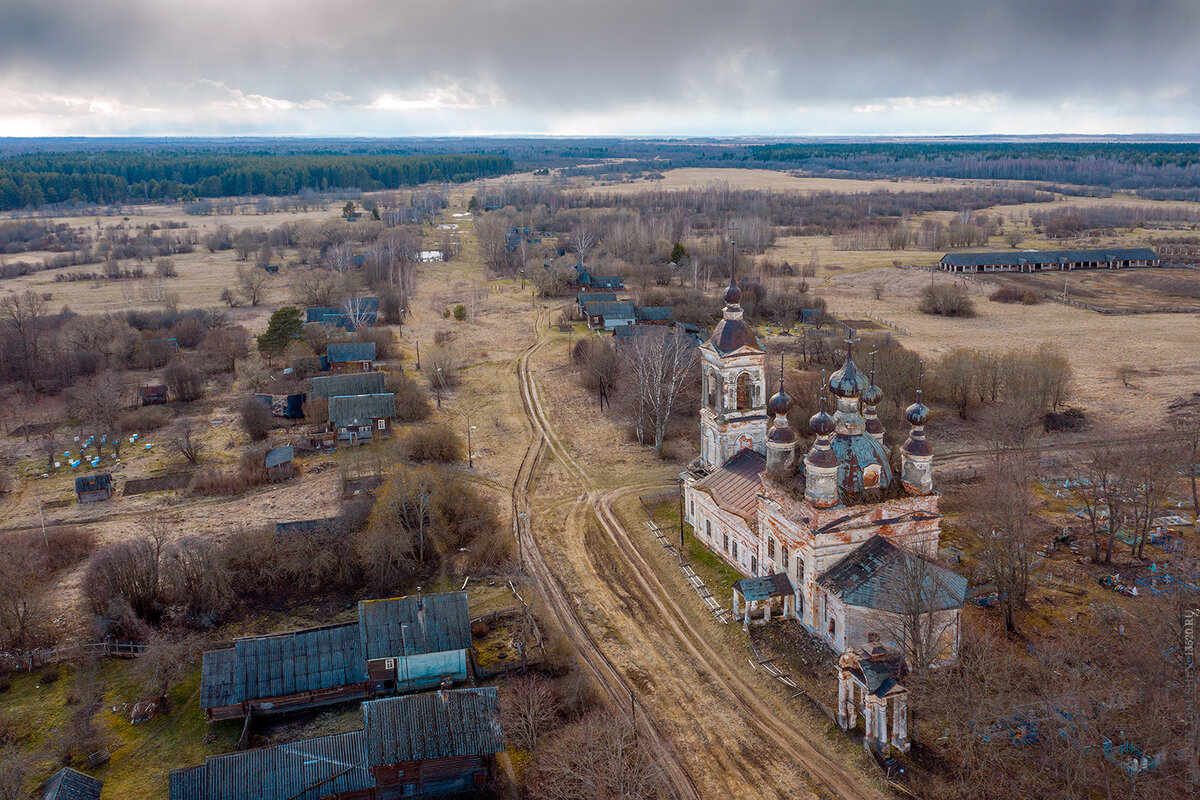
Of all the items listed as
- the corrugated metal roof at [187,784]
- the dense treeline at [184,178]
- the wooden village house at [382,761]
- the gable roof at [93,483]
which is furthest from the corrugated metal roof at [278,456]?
the dense treeline at [184,178]

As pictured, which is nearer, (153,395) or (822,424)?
(822,424)

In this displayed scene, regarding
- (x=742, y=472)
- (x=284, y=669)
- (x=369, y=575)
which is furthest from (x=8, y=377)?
(x=742, y=472)

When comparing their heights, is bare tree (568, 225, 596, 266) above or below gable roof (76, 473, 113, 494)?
above

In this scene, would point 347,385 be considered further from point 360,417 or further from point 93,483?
point 93,483

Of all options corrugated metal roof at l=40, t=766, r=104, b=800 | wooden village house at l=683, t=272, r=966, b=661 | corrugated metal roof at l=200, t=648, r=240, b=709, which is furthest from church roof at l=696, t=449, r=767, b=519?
corrugated metal roof at l=40, t=766, r=104, b=800

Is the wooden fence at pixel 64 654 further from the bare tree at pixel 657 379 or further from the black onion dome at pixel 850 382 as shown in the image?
the bare tree at pixel 657 379

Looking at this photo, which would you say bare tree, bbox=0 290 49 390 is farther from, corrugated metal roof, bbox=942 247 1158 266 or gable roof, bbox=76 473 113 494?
corrugated metal roof, bbox=942 247 1158 266

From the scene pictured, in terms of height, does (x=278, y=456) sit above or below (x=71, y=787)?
above

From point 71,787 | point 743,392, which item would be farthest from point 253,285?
point 71,787
